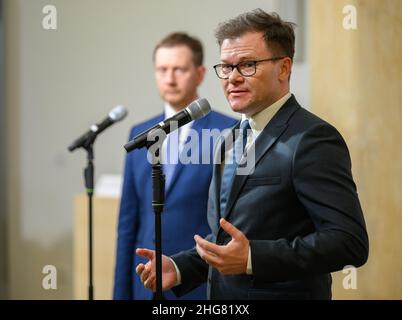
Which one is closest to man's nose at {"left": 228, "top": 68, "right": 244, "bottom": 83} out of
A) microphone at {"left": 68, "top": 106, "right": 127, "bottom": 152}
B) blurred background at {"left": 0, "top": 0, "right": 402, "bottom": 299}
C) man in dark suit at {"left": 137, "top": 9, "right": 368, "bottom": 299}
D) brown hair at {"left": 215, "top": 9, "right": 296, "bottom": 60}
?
man in dark suit at {"left": 137, "top": 9, "right": 368, "bottom": 299}

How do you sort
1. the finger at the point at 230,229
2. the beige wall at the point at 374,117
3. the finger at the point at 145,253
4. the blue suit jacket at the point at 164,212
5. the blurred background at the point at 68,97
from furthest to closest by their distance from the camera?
the blurred background at the point at 68,97, the beige wall at the point at 374,117, the blue suit jacket at the point at 164,212, the finger at the point at 145,253, the finger at the point at 230,229

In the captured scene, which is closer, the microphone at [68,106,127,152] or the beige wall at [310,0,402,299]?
the microphone at [68,106,127,152]

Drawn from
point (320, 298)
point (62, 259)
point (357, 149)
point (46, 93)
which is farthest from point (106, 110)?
point (320, 298)

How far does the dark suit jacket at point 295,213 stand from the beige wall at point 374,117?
98cm

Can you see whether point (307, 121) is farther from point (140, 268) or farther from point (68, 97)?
point (68, 97)

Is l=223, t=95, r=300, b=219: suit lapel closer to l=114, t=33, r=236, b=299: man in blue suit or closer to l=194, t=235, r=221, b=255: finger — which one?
l=194, t=235, r=221, b=255: finger

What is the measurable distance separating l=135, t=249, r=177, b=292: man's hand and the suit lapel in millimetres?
229

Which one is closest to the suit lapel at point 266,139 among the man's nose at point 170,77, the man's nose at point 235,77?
the man's nose at point 235,77

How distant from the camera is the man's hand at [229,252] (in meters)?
1.45

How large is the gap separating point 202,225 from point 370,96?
871 mm

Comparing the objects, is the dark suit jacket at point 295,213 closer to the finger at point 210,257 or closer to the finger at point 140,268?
the finger at point 210,257

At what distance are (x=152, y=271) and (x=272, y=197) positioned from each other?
1.27 ft

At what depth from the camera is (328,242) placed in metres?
1.44

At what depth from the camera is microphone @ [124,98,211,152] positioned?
1.53m
